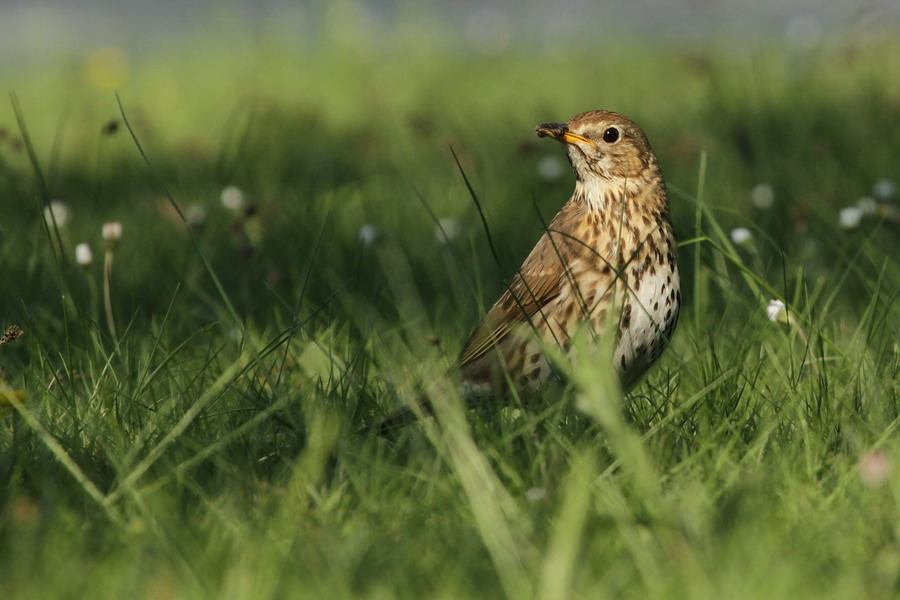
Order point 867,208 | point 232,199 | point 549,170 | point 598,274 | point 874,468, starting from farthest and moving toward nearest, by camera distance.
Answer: point 549,170
point 232,199
point 867,208
point 598,274
point 874,468

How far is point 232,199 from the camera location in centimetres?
648

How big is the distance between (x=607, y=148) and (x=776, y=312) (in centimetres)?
89

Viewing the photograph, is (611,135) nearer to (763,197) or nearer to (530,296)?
(530,296)

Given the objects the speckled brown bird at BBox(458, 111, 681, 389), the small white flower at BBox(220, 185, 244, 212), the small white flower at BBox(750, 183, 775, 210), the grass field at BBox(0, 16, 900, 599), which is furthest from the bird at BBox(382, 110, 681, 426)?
the small white flower at BBox(220, 185, 244, 212)

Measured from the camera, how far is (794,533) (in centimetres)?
287

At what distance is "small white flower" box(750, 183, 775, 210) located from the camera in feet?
19.8

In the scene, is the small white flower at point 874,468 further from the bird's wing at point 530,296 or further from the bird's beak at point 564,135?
the bird's beak at point 564,135

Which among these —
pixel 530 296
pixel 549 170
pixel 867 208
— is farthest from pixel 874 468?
pixel 549 170

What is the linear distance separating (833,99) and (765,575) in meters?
6.50

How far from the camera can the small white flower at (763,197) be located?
238 inches

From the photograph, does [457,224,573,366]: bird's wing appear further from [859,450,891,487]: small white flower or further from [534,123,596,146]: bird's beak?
[859,450,891,487]: small white flower

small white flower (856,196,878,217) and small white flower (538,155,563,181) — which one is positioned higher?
small white flower (856,196,878,217)

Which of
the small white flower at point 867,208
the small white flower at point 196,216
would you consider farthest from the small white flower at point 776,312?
the small white flower at point 196,216

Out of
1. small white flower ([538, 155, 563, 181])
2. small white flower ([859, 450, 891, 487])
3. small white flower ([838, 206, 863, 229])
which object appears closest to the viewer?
small white flower ([859, 450, 891, 487])
